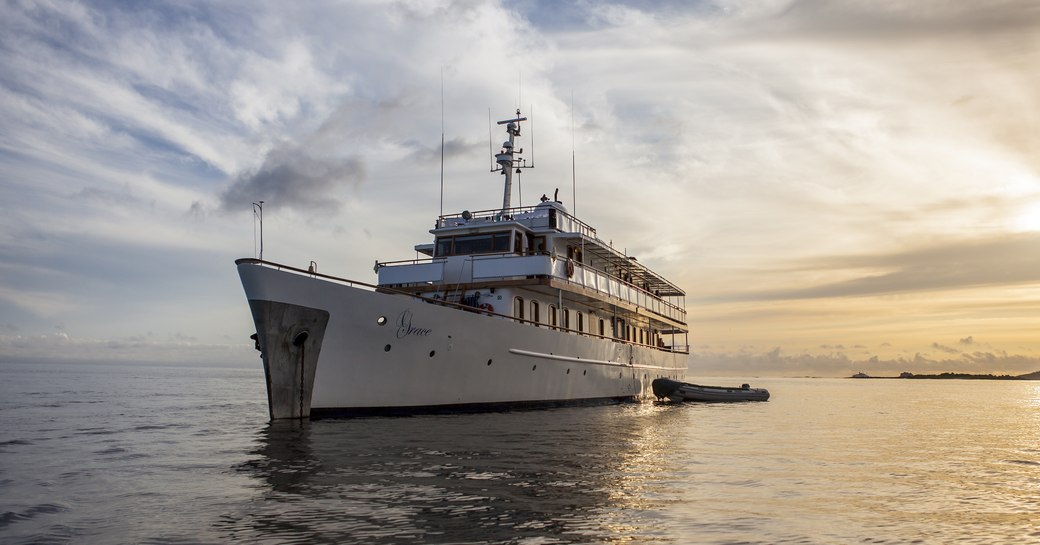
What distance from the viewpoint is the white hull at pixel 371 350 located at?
17953 millimetres

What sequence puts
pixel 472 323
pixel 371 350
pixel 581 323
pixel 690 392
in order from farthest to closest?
1. pixel 690 392
2. pixel 581 323
3. pixel 472 323
4. pixel 371 350

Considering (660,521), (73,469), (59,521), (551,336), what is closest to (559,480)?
(660,521)

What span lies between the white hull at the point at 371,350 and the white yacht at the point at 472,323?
28 millimetres

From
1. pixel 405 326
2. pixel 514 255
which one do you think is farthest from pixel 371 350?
pixel 514 255

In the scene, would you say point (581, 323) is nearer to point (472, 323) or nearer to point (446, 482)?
point (472, 323)

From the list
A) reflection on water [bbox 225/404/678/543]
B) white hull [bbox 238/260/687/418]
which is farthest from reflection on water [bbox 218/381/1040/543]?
white hull [bbox 238/260/687/418]

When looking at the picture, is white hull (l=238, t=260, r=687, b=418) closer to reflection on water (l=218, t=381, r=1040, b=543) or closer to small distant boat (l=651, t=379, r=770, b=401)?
reflection on water (l=218, t=381, r=1040, b=543)

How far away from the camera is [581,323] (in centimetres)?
3186

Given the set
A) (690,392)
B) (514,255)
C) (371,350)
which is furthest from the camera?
(690,392)

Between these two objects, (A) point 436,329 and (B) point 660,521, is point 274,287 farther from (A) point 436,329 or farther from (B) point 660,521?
(B) point 660,521

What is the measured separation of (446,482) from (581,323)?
22252mm

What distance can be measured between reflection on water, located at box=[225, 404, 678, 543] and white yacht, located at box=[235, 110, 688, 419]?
1529mm

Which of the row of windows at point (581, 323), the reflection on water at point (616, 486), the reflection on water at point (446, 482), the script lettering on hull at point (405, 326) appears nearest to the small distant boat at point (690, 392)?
the row of windows at point (581, 323)

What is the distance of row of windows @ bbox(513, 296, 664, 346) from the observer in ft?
87.5
